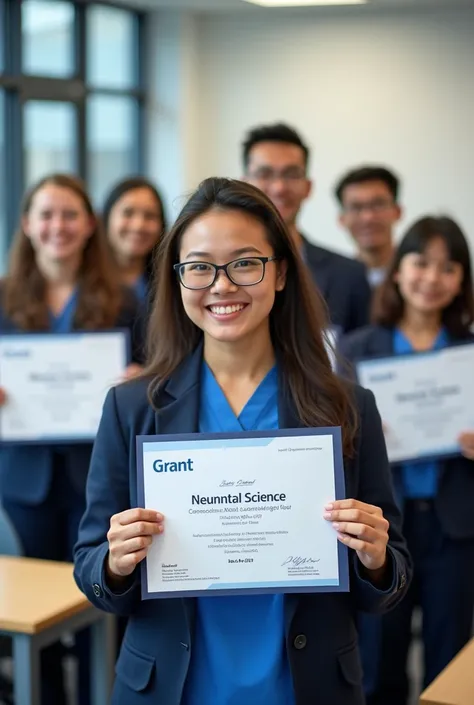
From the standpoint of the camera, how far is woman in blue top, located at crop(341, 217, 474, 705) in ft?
10.1

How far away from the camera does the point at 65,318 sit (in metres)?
3.43

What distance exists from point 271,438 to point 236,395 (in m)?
0.20

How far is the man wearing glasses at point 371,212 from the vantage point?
15.3ft

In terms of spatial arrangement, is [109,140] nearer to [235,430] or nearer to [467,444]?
[467,444]

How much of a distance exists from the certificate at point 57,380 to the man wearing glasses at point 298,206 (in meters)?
0.87

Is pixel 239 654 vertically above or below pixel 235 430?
below

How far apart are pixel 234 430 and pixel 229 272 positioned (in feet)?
1.06

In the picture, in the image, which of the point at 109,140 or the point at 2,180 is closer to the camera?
the point at 2,180

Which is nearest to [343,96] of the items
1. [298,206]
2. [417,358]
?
[298,206]

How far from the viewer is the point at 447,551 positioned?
307 centimetres

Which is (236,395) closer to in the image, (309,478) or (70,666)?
(309,478)

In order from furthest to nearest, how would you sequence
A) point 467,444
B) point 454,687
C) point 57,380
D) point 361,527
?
point 57,380, point 467,444, point 454,687, point 361,527

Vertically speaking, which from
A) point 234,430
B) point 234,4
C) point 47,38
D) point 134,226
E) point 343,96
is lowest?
point 234,430

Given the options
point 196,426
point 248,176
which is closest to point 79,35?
point 248,176
